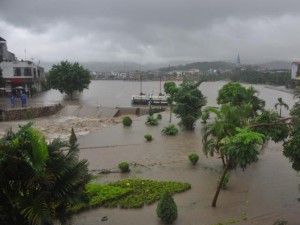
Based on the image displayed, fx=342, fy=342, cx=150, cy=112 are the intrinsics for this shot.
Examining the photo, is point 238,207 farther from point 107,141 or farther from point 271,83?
point 271,83

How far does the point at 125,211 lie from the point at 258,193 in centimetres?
594

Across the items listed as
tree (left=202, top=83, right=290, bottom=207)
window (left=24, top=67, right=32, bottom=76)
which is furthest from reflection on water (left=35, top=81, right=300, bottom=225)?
window (left=24, top=67, right=32, bottom=76)

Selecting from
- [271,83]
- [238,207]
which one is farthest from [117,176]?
[271,83]

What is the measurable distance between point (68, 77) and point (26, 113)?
51.5 feet

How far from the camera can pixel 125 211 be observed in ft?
41.6

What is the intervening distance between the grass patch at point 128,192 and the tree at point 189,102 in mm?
14363

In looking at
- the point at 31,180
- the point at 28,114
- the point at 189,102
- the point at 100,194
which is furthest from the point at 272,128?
the point at 28,114

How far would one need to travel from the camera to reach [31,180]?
7613mm

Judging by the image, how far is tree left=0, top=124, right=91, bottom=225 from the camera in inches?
295

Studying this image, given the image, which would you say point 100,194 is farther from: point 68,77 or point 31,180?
point 68,77

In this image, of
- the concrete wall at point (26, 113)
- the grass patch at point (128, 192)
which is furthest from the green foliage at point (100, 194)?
the concrete wall at point (26, 113)

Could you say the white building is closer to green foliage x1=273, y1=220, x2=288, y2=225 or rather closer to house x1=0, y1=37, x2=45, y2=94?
house x1=0, y1=37, x2=45, y2=94

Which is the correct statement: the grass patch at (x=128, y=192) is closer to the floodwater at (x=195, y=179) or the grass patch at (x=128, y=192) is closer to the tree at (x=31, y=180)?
the floodwater at (x=195, y=179)

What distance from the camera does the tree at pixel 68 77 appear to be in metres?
55.1
